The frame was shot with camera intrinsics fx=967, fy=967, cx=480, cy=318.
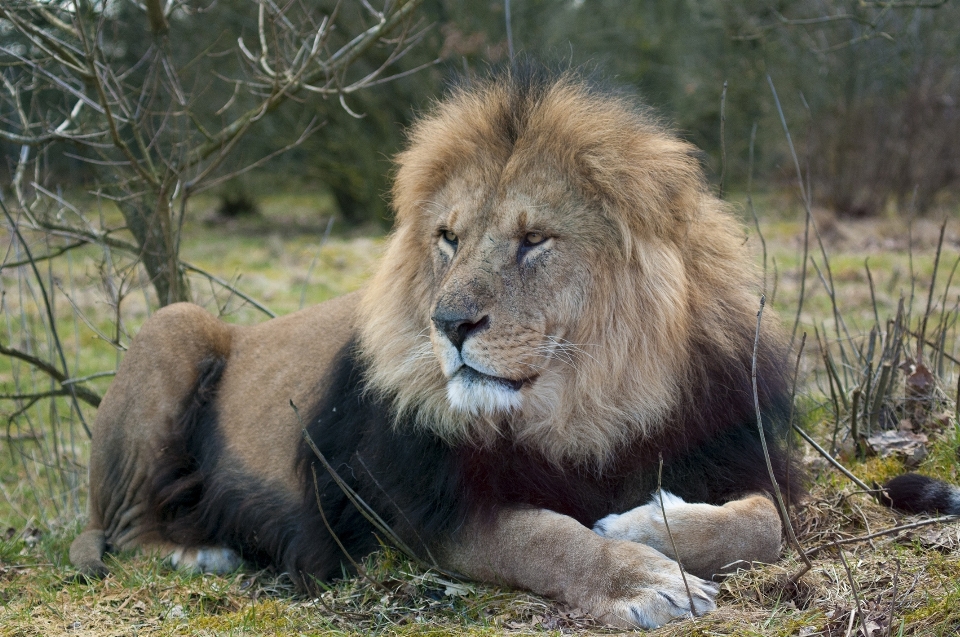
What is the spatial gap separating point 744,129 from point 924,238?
8.92 metres

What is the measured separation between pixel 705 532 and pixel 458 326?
1038mm

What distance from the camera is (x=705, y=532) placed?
3.12 metres

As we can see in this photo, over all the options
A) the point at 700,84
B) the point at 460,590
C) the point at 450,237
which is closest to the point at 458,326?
the point at 450,237

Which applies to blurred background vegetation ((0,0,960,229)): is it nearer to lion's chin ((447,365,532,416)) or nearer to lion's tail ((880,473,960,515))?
lion's tail ((880,473,960,515))

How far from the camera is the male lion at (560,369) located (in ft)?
10.3

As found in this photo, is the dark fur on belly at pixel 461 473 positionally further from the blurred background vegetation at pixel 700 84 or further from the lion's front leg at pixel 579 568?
the blurred background vegetation at pixel 700 84

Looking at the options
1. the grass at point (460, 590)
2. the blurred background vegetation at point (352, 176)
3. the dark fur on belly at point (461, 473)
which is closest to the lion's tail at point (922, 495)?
the grass at point (460, 590)

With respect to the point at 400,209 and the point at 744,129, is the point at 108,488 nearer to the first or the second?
the point at 400,209

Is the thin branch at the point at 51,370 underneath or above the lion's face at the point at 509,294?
underneath

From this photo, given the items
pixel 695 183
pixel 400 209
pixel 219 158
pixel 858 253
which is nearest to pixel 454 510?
pixel 400 209

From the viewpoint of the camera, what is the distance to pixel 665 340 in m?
3.30

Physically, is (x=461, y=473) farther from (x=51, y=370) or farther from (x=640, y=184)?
(x=51, y=370)

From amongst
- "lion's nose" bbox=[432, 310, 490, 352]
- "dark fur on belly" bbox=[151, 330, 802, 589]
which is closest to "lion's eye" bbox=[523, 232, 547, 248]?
"lion's nose" bbox=[432, 310, 490, 352]

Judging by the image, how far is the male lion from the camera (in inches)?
124
